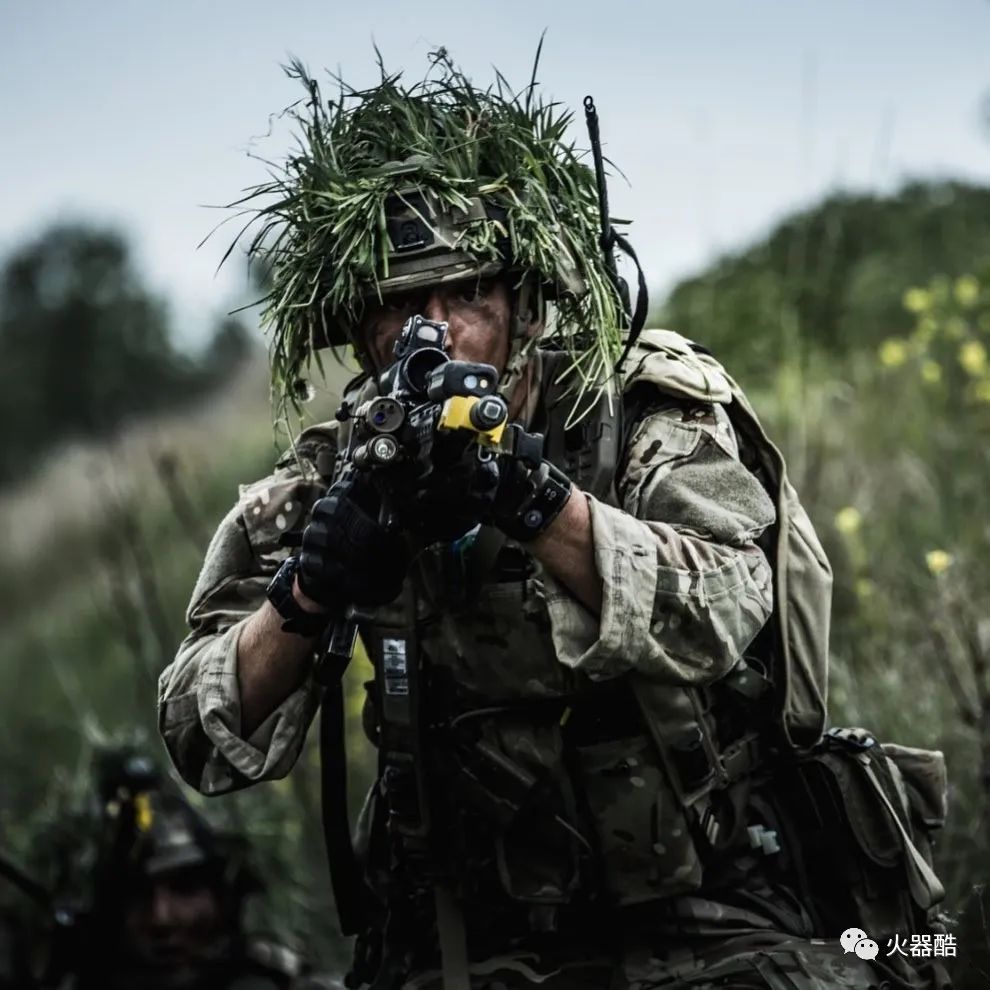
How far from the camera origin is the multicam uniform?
2.89 meters

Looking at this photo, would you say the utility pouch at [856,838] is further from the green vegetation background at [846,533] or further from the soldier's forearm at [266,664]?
the soldier's forearm at [266,664]

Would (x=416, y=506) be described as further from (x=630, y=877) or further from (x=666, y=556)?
(x=630, y=877)

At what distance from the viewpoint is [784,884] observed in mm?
3248

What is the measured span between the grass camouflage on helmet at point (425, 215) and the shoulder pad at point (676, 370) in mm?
75

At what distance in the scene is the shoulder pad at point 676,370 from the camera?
312 centimetres

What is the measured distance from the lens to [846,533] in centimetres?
556

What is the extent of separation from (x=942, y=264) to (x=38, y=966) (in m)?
6.39

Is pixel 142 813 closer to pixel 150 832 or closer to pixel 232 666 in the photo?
pixel 150 832

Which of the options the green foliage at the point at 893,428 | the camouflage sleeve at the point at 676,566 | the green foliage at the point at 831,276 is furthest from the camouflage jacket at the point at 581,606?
the green foliage at the point at 831,276

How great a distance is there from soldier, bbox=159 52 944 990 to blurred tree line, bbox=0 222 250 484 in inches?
878

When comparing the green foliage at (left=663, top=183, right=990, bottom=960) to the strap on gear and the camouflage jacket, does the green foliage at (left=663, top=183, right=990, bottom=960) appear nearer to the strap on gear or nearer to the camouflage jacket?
the camouflage jacket

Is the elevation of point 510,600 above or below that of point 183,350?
above

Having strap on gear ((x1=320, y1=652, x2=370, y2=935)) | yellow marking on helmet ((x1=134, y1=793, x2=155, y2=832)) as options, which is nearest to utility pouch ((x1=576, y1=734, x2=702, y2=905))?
strap on gear ((x1=320, y1=652, x2=370, y2=935))

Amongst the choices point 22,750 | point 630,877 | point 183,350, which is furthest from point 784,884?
point 183,350
